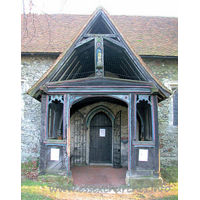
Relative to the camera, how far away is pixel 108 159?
869 cm

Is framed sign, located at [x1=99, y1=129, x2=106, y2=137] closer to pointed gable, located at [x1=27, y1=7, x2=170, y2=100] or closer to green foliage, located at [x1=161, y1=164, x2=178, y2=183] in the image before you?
green foliage, located at [x1=161, y1=164, x2=178, y2=183]

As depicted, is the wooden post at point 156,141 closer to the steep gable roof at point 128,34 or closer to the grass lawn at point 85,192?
the grass lawn at point 85,192

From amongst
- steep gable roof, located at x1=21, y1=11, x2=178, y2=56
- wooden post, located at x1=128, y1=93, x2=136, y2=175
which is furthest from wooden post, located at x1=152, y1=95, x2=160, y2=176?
steep gable roof, located at x1=21, y1=11, x2=178, y2=56

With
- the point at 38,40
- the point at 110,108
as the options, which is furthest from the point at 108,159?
the point at 38,40

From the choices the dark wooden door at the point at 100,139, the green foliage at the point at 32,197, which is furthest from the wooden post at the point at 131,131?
the dark wooden door at the point at 100,139

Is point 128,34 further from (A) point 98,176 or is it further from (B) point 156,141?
(A) point 98,176

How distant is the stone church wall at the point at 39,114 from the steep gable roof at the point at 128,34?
54 cm

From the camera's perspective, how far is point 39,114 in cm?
887

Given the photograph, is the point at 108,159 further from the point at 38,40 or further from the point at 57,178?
the point at 38,40

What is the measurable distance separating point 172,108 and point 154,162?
4.06m

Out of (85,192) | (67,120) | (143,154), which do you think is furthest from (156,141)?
(67,120)

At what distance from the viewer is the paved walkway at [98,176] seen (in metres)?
6.06

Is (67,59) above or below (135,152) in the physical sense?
above

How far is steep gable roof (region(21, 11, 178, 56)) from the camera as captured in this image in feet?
29.8
